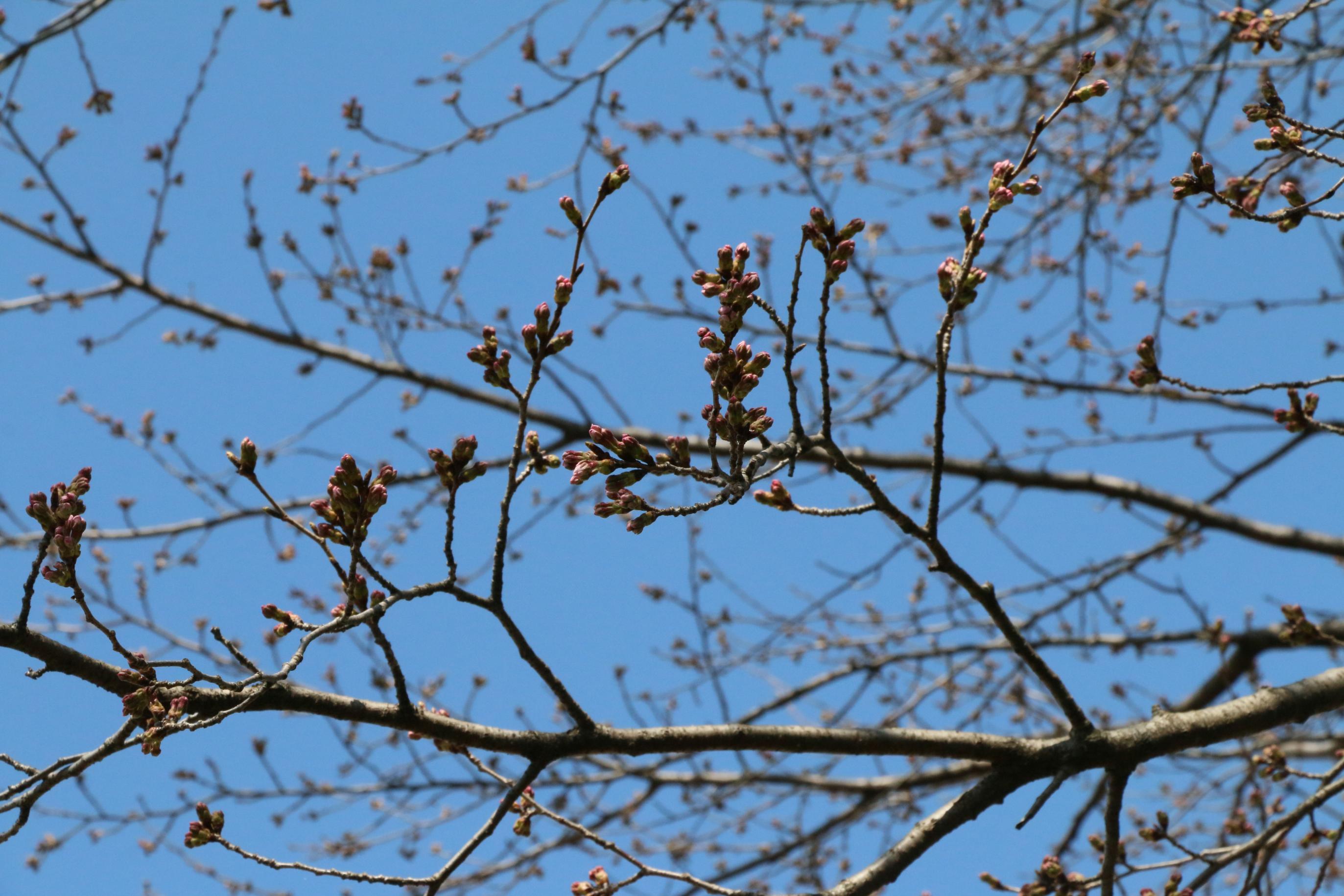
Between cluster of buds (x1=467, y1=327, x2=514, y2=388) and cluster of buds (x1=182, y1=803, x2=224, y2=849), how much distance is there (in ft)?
3.07

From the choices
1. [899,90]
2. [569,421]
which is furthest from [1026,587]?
[899,90]

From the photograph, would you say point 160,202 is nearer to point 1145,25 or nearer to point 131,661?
point 131,661

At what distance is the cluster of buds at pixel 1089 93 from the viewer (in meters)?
1.81

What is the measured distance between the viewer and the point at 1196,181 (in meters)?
2.05

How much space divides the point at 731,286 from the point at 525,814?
1304 mm

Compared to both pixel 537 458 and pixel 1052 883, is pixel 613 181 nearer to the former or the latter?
pixel 537 458

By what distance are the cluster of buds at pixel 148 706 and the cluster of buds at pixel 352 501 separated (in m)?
0.35

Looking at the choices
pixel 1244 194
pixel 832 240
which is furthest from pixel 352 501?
pixel 1244 194

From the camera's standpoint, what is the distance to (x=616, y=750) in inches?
84.6

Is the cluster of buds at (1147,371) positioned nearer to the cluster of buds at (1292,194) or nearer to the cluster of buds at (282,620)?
the cluster of buds at (1292,194)

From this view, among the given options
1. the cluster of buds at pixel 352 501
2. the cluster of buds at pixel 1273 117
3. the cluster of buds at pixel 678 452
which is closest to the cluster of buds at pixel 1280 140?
the cluster of buds at pixel 1273 117

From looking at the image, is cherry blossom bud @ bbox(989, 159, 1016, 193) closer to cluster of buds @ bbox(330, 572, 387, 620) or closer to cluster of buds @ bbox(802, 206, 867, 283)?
cluster of buds @ bbox(802, 206, 867, 283)

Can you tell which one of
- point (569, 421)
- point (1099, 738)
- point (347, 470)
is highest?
point (569, 421)

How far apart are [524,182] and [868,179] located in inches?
88.1
